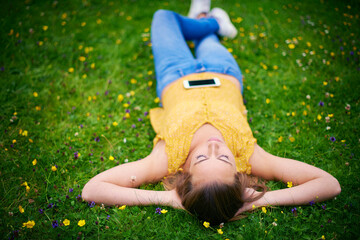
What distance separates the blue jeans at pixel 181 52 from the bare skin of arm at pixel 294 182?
4.41ft

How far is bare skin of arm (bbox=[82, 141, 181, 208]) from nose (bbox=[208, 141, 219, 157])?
1.93 feet

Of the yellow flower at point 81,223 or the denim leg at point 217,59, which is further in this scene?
the denim leg at point 217,59

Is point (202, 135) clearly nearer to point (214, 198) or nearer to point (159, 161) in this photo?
point (159, 161)

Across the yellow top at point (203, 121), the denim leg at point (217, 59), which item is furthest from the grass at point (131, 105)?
the denim leg at point (217, 59)

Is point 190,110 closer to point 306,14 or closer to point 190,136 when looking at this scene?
point 190,136

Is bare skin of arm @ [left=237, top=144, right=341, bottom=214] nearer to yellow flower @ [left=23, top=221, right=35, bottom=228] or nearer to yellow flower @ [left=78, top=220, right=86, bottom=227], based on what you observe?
yellow flower @ [left=78, top=220, right=86, bottom=227]

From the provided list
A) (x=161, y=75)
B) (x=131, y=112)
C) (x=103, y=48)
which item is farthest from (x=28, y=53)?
(x=161, y=75)

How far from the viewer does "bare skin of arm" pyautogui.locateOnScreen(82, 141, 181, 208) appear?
2.50 m

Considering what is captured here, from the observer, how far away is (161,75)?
3.38m

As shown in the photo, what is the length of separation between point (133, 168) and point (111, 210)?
512 millimetres

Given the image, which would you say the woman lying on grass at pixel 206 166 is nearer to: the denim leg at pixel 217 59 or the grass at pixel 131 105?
the denim leg at pixel 217 59

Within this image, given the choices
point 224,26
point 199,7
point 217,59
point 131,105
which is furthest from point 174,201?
point 199,7

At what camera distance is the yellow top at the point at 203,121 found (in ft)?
8.73

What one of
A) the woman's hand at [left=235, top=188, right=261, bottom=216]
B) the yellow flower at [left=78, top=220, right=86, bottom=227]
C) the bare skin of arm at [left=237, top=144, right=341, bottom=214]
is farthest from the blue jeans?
the yellow flower at [left=78, top=220, right=86, bottom=227]
